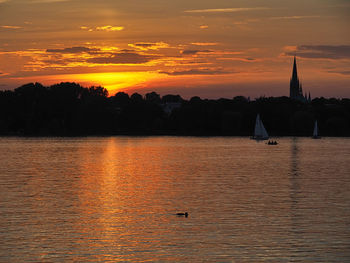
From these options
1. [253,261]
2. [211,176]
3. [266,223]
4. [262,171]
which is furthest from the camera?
[262,171]

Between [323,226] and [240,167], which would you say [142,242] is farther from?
[240,167]

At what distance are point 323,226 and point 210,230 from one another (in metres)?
6.57

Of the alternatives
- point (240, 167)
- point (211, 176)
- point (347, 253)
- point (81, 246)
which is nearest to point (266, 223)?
point (347, 253)

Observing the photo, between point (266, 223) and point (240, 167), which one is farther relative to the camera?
point (240, 167)

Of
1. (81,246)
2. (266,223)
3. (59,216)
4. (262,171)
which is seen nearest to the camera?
(81,246)

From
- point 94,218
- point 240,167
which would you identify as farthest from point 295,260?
point 240,167

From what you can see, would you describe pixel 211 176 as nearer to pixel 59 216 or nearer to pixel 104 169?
pixel 104 169

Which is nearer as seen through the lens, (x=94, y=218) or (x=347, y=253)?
(x=347, y=253)

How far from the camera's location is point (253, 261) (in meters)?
28.9

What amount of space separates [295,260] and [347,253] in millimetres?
2896

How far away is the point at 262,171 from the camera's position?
8162 centimetres

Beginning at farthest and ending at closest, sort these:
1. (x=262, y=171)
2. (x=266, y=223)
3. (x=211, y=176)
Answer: (x=262, y=171), (x=211, y=176), (x=266, y=223)

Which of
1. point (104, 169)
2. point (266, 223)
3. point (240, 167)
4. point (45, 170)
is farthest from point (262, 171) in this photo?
point (266, 223)

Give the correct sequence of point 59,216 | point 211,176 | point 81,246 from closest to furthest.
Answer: point 81,246 < point 59,216 < point 211,176
